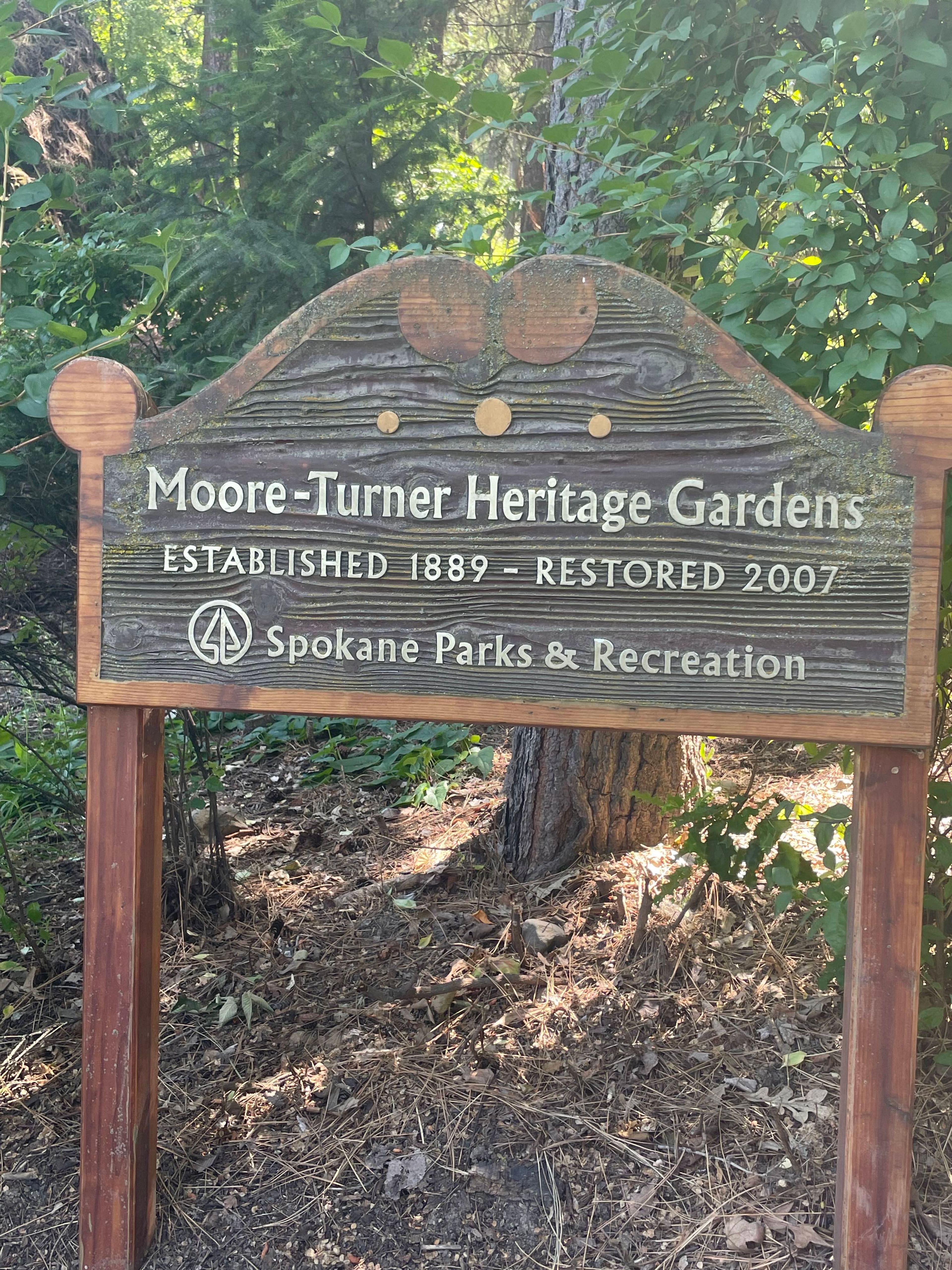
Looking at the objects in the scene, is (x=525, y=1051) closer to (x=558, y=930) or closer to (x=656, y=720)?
(x=558, y=930)

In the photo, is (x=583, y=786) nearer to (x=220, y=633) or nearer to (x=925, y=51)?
(x=220, y=633)

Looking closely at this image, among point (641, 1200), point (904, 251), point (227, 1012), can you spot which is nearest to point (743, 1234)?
point (641, 1200)

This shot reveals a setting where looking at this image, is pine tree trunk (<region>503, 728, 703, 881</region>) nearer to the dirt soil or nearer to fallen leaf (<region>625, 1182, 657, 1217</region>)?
the dirt soil

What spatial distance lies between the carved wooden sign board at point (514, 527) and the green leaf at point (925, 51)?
63 cm

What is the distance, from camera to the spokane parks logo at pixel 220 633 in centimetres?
190

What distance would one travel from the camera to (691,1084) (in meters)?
2.48

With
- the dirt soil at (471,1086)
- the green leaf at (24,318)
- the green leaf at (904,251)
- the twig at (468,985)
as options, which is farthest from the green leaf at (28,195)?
the twig at (468,985)

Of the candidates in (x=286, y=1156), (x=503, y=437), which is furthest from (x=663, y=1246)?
(x=503, y=437)

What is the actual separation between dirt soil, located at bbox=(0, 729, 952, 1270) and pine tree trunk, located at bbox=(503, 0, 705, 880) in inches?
4.4

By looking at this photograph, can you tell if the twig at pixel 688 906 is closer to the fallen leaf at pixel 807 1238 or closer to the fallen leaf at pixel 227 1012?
the fallen leaf at pixel 807 1238

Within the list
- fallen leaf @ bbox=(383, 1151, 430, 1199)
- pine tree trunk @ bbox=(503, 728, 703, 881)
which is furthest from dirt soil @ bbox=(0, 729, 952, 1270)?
pine tree trunk @ bbox=(503, 728, 703, 881)

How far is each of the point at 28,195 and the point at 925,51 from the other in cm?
195

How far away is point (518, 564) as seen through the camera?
1.82 metres

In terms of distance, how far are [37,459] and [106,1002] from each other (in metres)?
1.72
